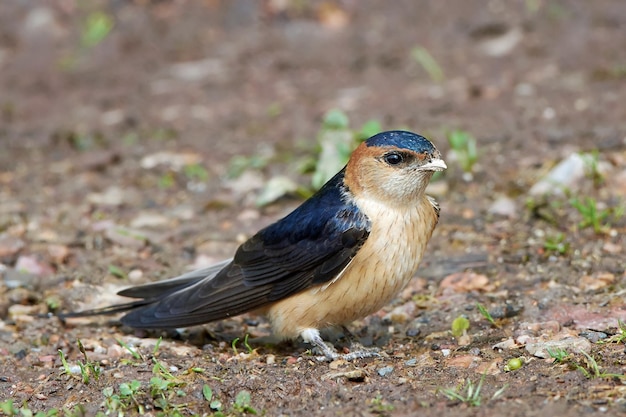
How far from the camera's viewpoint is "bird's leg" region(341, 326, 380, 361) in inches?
166

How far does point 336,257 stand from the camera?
418cm

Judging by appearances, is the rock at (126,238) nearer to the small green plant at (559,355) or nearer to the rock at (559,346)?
the rock at (559,346)

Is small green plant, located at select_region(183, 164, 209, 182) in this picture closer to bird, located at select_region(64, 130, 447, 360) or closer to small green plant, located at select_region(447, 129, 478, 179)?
small green plant, located at select_region(447, 129, 478, 179)

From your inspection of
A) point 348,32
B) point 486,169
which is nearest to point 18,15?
point 348,32

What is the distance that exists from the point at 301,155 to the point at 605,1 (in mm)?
3339

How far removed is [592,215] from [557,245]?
0.95 ft

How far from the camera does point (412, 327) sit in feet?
15.2

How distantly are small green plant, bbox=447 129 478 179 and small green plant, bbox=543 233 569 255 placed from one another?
1052mm

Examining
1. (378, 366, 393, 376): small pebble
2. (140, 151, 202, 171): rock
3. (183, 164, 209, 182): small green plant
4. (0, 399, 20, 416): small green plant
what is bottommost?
(0, 399, 20, 416): small green plant

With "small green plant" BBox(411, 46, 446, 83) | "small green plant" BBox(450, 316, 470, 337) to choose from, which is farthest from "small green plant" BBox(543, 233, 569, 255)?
"small green plant" BBox(411, 46, 446, 83)

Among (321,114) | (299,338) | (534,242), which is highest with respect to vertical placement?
(321,114)

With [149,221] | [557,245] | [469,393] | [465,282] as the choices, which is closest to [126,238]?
[149,221]

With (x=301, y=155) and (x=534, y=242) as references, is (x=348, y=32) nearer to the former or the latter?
(x=301, y=155)

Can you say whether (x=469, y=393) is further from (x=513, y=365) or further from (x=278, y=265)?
(x=278, y=265)
